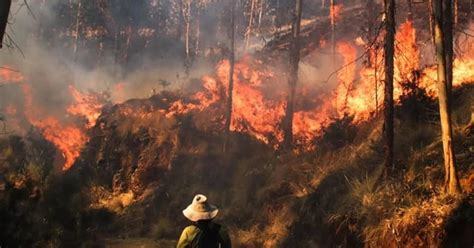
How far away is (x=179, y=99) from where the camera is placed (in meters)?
23.5

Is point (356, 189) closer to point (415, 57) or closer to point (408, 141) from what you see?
point (408, 141)

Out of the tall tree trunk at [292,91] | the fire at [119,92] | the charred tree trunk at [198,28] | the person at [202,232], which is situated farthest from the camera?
the charred tree trunk at [198,28]

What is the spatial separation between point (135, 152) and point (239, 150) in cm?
543

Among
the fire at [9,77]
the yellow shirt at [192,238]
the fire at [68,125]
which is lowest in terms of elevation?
the yellow shirt at [192,238]

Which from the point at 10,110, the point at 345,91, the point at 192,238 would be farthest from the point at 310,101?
the point at 10,110

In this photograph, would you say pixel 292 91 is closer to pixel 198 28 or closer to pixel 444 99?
pixel 444 99

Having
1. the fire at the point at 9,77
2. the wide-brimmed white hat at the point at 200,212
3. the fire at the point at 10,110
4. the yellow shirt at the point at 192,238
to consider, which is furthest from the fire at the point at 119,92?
the yellow shirt at the point at 192,238

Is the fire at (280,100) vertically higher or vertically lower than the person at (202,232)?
higher

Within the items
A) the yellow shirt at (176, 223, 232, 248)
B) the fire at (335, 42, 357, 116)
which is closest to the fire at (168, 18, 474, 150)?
the fire at (335, 42, 357, 116)

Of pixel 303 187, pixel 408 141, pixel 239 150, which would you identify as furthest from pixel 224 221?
pixel 408 141

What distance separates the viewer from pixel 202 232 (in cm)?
506

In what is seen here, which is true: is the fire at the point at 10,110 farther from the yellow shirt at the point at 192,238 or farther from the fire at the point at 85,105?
the yellow shirt at the point at 192,238

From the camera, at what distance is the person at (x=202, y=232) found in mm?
5004

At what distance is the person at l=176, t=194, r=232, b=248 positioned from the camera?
500 cm
